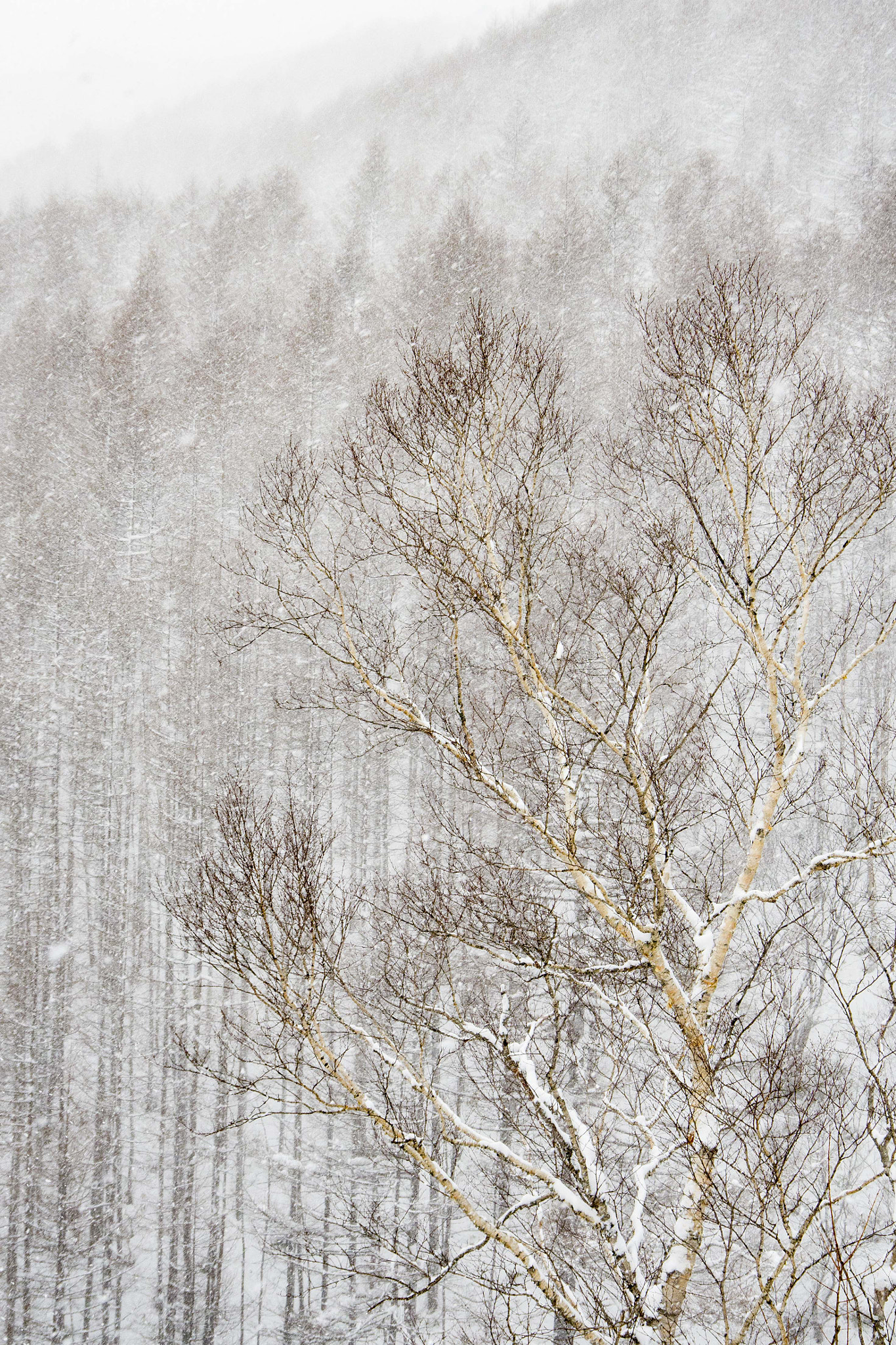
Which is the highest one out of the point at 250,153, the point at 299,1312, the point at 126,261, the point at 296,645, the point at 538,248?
the point at 250,153

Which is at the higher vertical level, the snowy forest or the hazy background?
the hazy background

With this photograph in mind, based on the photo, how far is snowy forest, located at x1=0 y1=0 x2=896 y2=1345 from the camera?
12.0ft

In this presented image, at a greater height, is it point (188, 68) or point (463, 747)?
point (188, 68)

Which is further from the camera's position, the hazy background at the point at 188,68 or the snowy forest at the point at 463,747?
Result: the hazy background at the point at 188,68

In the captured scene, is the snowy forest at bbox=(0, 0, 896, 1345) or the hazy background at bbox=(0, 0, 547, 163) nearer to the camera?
the snowy forest at bbox=(0, 0, 896, 1345)

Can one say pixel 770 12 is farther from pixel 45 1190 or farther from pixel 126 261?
pixel 45 1190

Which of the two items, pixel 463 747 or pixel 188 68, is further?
pixel 188 68

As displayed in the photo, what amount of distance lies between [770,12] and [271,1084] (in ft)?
169

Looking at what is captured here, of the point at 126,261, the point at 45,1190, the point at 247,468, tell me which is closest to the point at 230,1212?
the point at 45,1190

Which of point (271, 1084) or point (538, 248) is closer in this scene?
point (271, 1084)

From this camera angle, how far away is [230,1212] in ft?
42.1

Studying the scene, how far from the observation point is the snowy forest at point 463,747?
12.0 feet

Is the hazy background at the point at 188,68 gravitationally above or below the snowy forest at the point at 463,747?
above

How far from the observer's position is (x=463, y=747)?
12.0 feet
